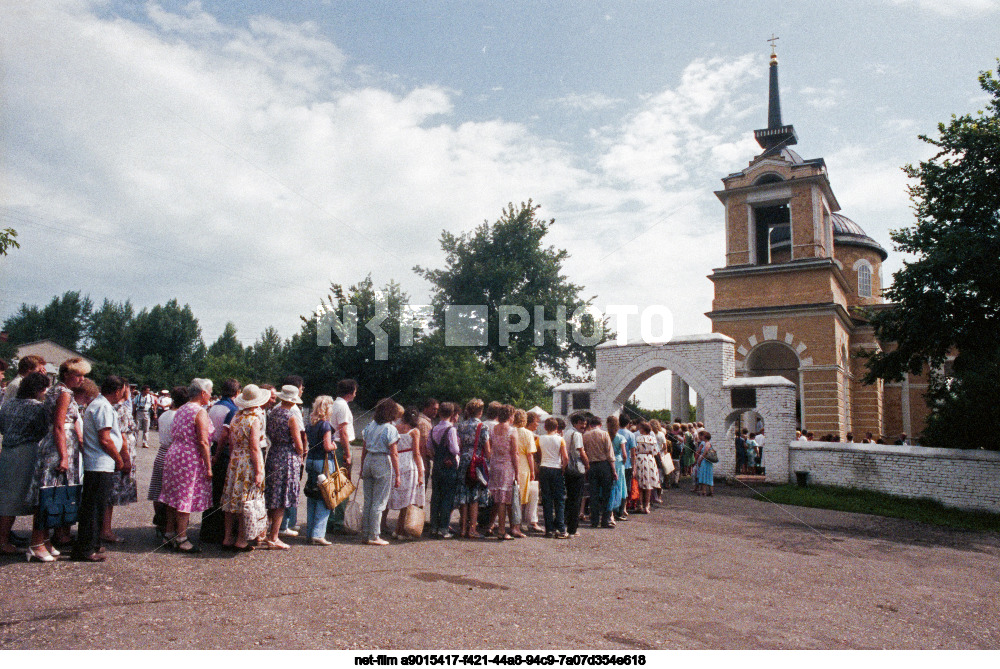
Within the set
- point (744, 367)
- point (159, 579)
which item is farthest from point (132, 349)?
point (159, 579)

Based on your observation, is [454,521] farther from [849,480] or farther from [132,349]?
[132,349]

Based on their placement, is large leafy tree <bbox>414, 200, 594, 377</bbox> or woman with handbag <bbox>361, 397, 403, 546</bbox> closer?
woman with handbag <bbox>361, 397, 403, 546</bbox>

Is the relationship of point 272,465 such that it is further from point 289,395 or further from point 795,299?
point 795,299

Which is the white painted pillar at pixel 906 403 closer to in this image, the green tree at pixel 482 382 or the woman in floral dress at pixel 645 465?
the green tree at pixel 482 382

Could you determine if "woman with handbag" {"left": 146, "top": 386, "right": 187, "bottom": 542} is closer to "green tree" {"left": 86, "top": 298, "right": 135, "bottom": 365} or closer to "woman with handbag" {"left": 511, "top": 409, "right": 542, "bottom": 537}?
"woman with handbag" {"left": 511, "top": 409, "right": 542, "bottom": 537}

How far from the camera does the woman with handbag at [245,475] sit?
6.74 metres

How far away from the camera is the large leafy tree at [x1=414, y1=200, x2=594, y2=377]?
1709 inches

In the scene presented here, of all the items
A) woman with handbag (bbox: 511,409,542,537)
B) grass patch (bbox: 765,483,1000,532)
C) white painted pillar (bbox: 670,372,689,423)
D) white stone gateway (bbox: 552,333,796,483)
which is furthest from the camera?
white painted pillar (bbox: 670,372,689,423)

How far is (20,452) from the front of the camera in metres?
5.89

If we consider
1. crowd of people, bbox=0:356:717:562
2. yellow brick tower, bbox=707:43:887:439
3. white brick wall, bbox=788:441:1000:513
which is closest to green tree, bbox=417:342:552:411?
yellow brick tower, bbox=707:43:887:439

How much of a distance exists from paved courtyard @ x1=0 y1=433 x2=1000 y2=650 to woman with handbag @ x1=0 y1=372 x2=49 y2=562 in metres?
0.33

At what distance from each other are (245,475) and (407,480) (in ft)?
Result: 6.67

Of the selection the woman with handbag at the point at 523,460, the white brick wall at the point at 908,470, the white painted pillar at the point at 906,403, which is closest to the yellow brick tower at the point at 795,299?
the white painted pillar at the point at 906,403

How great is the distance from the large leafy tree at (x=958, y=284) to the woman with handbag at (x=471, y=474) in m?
11.9
